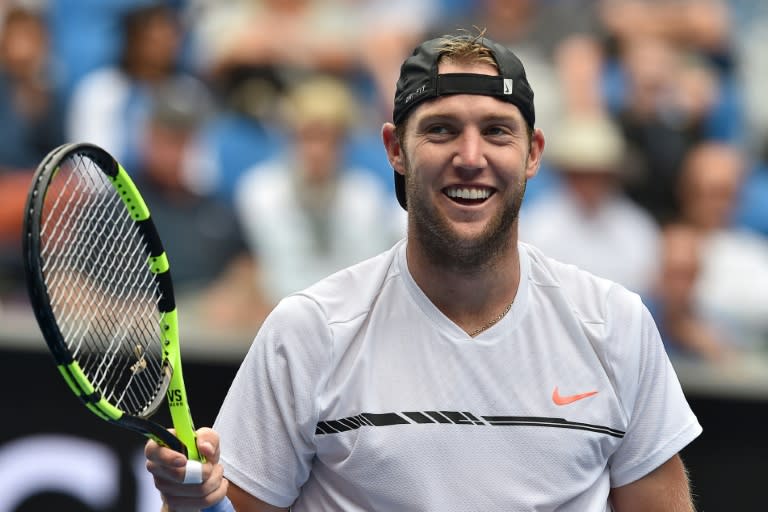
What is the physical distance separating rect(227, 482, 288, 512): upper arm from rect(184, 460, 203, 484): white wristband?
11.4 inches

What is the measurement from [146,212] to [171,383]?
0.46 meters

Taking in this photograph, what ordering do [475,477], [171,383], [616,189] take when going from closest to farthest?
1. [475,477]
2. [171,383]
3. [616,189]

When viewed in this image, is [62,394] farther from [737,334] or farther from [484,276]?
[484,276]

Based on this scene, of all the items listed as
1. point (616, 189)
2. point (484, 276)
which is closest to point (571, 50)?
point (616, 189)

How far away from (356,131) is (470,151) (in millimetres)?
4682

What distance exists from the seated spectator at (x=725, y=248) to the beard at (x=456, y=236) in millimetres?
4192

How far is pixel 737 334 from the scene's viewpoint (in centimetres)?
707

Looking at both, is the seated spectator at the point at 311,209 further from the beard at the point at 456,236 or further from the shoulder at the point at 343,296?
the beard at the point at 456,236

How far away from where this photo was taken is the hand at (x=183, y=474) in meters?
2.89

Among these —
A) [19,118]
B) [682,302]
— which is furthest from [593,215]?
[19,118]

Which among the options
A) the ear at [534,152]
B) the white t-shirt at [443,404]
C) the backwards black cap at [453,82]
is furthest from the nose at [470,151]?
the white t-shirt at [443,404]

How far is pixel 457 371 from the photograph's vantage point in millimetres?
3154

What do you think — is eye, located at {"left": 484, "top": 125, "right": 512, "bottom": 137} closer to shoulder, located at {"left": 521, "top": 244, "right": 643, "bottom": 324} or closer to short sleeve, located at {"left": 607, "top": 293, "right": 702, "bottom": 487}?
shoulder, located at {"left": 521, "top": 244, "right": 643, "bottom": 324}

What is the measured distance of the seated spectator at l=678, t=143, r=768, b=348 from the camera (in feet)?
23.3
